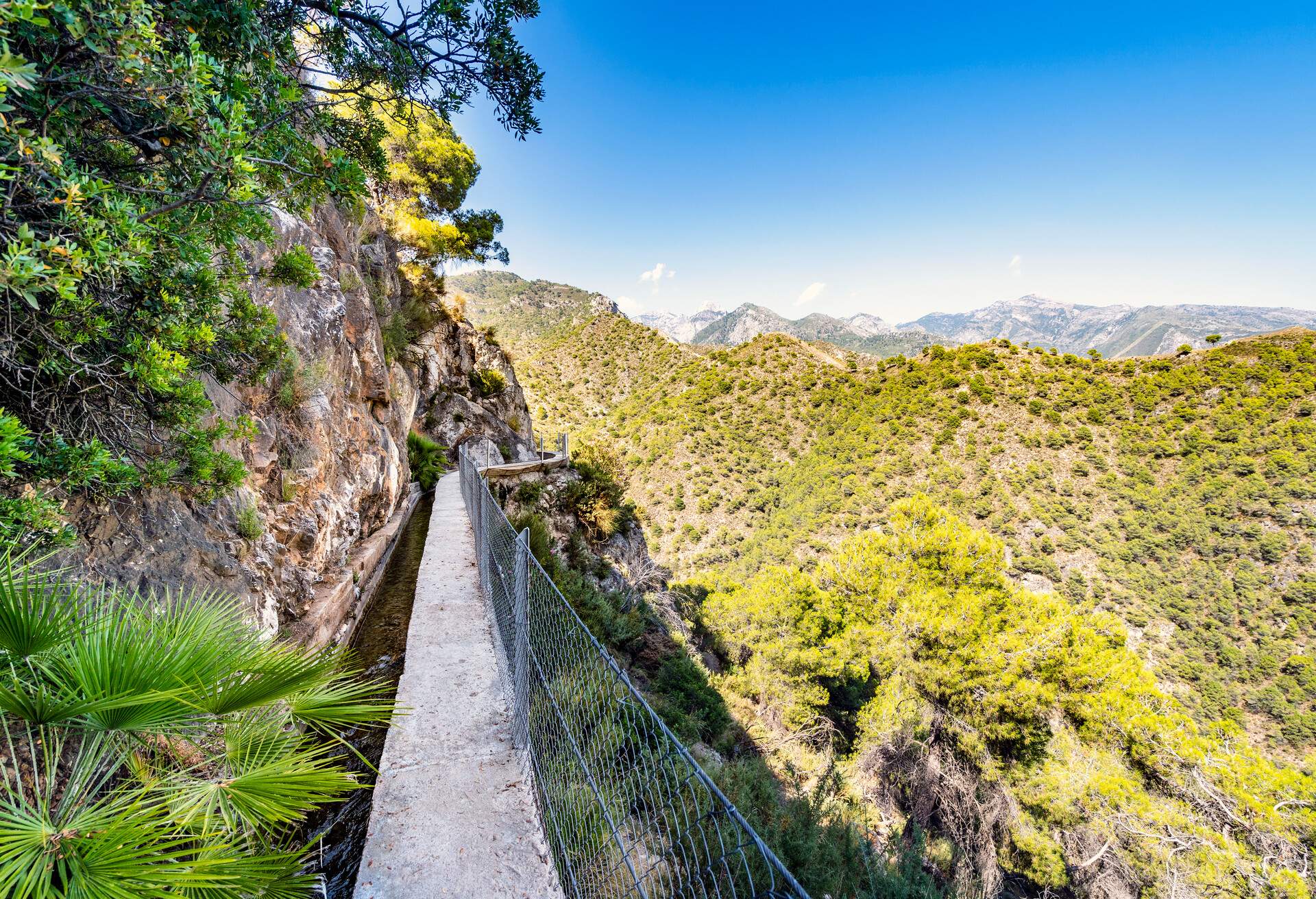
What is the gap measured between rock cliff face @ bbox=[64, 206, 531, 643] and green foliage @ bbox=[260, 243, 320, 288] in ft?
0.44

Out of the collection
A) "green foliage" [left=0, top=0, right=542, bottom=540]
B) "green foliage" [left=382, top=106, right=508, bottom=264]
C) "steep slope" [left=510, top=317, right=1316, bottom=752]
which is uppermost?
"green foliage" [left=382, top=106, right=508, bottom=264]

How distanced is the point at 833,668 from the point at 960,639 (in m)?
3.17

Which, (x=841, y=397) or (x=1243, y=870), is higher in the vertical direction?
(x=841, y=397)

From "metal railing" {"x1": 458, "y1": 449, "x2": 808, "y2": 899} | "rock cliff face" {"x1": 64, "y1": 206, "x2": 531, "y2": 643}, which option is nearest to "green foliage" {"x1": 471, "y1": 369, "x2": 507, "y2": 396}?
"rock cliff face" {"x1": 64, "y1": 206, "x2": 531, "y2": 643}

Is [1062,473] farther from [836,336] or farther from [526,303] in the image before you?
[836,336]

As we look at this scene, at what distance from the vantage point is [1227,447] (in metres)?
29.4

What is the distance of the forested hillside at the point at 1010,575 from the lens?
337 inches

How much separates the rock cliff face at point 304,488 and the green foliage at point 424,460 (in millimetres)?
2626

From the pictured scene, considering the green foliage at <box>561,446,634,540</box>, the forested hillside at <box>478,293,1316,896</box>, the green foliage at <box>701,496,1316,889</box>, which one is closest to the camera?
the green foliage at <box>701,496,1316,889</box>

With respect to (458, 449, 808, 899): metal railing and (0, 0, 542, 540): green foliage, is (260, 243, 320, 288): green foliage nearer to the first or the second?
(0, 0, 542, 540): green foliage

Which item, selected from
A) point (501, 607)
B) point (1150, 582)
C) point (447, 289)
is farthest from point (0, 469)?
point (1150, 582)

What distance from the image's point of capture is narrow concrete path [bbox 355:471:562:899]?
2033 mm

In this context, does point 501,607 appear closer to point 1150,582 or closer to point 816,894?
point 816,894

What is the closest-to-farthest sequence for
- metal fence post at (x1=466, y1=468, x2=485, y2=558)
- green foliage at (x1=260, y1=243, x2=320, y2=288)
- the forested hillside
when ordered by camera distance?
green foliage at (x1=260, y1=243, x2=320, y2=288) < metal fence post at (x1=466, y1=468, x2=485, y2=558) < the forested hillside
